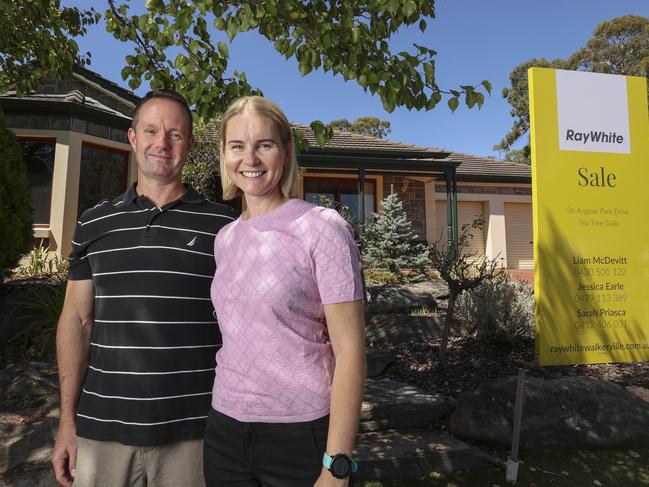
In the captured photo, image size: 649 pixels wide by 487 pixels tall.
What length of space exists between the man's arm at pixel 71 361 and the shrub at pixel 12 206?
561 cm

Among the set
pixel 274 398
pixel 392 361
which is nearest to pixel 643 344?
pixel 392 361

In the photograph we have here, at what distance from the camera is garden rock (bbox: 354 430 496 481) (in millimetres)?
3336

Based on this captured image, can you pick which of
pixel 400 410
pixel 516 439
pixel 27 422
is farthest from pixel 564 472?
pixel 27 422

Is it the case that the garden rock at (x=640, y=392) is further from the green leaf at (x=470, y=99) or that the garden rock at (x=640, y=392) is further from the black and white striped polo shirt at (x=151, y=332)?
the black and white striped polo shirt at (x=151, y=332)

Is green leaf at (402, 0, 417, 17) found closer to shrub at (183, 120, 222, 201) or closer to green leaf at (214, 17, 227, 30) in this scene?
green leaf at (214, 17, 227, 30)

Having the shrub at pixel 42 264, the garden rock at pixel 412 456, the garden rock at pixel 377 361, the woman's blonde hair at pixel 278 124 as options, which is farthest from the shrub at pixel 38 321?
the woman's blonde hair at pixel 278 124


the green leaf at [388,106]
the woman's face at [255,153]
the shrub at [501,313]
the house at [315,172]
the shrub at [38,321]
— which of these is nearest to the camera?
the woman's face at [255,153]

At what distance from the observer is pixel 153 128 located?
1765 millimetres

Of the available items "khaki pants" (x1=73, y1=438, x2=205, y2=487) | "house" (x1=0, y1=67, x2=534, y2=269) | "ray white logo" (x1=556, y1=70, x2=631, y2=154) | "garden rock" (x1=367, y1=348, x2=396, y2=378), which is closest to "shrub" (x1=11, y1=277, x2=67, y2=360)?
"house" (x1=0, y1=67, x2=534, y2=269)

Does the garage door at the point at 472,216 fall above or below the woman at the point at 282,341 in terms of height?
above

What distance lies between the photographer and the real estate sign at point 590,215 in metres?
3.30

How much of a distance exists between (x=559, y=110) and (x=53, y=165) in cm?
1080

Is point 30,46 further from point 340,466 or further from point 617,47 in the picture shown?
point 617,47

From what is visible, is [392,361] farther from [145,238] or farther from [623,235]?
[145,238]
